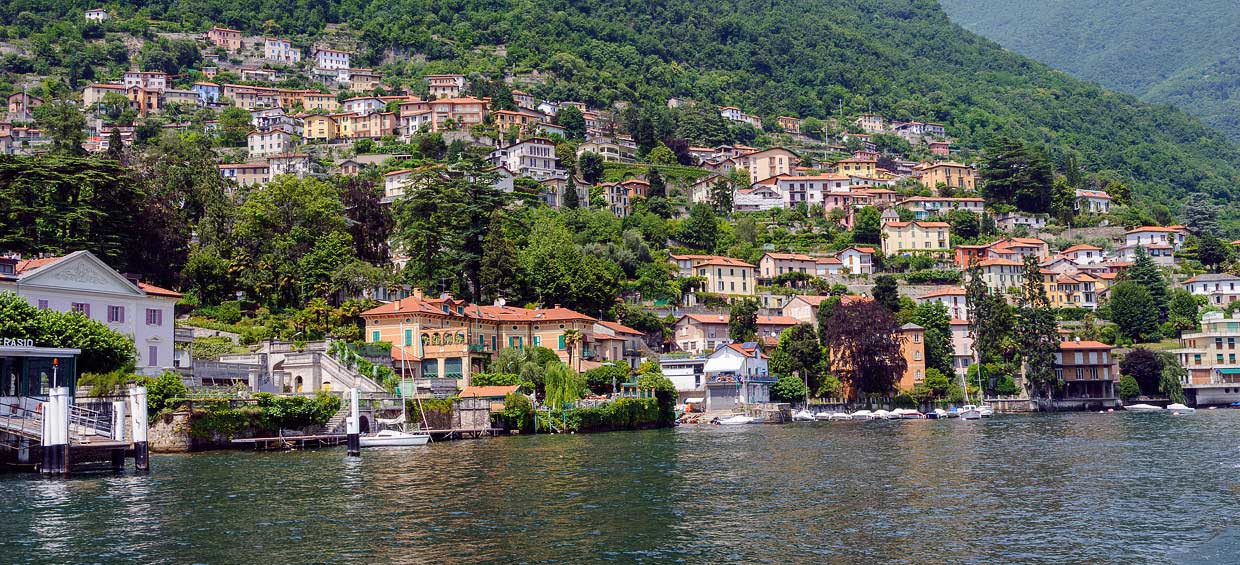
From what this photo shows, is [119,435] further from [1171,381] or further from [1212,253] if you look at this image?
[1212,253]

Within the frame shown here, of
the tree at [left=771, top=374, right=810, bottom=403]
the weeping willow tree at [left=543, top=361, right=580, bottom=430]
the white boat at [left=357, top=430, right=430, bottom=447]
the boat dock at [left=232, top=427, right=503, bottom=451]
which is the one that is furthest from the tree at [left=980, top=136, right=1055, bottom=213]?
the white boat at [left=357, top=430, right=430, bottom=447]

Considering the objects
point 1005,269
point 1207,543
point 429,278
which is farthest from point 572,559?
point 1005,269

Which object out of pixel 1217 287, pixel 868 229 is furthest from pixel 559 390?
pixel 1217 287

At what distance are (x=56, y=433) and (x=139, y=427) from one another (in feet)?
10.9

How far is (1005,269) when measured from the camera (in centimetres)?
13475

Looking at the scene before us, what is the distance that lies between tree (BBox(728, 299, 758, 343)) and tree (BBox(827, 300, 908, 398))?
33.1 ft

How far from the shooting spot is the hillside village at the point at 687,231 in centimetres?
8931

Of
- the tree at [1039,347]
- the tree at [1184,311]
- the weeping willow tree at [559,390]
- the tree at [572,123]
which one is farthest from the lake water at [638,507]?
the tree at [572,123]

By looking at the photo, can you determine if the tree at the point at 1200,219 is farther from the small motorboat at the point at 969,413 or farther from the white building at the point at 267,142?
the white building at the point at 267,142

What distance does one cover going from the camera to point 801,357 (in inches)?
4085

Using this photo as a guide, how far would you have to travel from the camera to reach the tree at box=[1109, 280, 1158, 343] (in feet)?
409

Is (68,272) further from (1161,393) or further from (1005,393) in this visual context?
(1161,393)

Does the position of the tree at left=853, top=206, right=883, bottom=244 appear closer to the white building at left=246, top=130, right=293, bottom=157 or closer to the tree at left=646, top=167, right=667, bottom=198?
the tree at left=646, top=167, right=667, bottom=198

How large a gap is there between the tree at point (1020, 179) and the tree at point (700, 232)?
1826 inches
